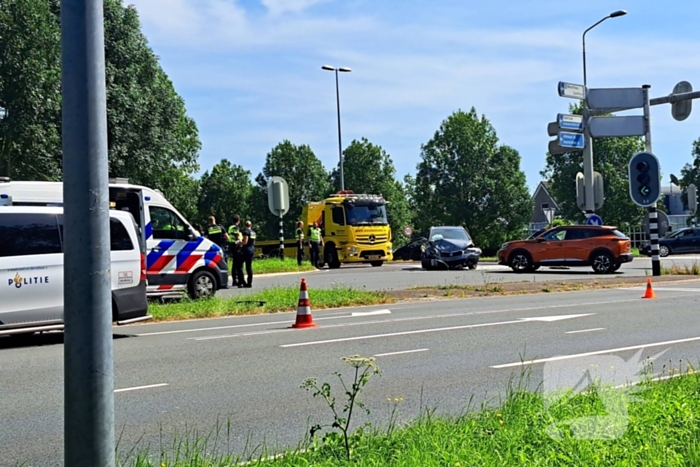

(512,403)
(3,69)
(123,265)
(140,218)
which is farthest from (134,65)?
(512,403)

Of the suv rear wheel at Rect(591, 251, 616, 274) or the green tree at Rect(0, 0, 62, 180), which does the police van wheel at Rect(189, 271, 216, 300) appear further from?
the green tree at Rect(0, 0, 62, 180)

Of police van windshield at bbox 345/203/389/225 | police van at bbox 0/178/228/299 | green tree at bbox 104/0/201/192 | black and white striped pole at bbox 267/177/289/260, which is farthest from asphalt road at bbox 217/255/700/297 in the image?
green tree at bbox 104/0/201/192

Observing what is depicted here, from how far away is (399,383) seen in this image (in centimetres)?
871

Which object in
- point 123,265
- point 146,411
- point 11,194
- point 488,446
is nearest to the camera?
point 488,446

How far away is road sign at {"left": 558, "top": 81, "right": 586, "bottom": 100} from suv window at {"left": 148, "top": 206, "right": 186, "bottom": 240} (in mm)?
12696

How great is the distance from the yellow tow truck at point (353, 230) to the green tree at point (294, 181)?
1706 inches

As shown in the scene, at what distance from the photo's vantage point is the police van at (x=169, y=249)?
17.6 metres

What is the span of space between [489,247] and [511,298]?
44.9 m

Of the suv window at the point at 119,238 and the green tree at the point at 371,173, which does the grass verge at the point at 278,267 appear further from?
the green tree at the point at 371,173

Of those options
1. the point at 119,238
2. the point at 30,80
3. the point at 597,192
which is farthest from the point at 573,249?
the point at 30,80

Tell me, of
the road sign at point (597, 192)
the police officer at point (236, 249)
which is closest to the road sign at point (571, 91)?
the road sign at point (597, 192)

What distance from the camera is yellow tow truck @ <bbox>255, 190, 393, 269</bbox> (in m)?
35.5

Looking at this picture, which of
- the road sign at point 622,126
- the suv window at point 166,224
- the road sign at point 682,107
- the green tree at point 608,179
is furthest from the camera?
the green tree at point 608,179

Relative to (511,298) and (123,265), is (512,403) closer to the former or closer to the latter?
(123,265)
